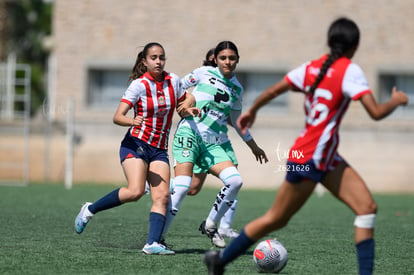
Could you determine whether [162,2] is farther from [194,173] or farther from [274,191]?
[194,173]

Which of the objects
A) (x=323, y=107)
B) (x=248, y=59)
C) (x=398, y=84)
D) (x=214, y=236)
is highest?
(x=248, y=59)

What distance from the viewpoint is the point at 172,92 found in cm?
795

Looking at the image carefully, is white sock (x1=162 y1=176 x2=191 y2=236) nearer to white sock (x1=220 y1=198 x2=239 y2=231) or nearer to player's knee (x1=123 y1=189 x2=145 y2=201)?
player's knee (x1=123 y1=189 x2=145 y2=201)

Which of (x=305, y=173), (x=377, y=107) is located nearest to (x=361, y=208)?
(x=305, y=173)

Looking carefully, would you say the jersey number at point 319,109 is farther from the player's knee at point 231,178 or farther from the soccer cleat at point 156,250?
the player's knee at point 231,178

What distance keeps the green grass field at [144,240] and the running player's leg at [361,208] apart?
112 centimetres

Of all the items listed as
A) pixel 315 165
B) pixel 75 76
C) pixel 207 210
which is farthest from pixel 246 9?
pixel 315 165

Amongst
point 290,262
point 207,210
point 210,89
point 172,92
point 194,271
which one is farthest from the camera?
point 207,210

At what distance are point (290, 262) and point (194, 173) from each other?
6.09ft

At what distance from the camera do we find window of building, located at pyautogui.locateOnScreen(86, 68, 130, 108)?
23.0 metres

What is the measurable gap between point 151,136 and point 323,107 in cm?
257

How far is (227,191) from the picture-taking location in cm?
839

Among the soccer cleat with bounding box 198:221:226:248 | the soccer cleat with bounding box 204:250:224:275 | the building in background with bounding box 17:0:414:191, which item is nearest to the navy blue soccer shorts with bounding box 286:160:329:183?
the soccer cleat with bounding box 204:250:224:275

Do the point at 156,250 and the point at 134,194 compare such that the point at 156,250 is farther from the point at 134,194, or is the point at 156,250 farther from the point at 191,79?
the point at 191,79
